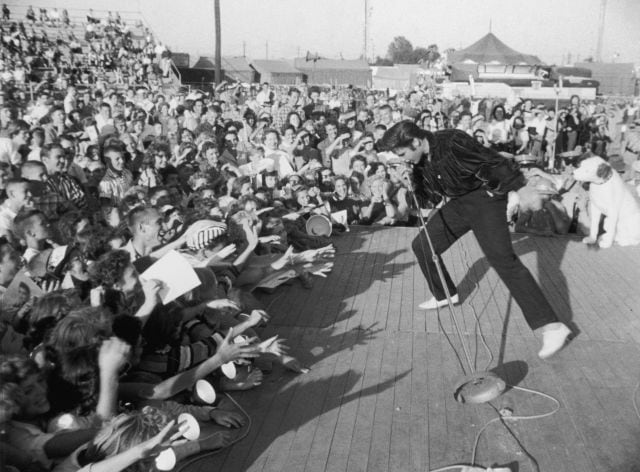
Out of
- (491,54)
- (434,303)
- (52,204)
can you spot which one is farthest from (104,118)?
(491,54)

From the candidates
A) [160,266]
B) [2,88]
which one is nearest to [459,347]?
[160,266]

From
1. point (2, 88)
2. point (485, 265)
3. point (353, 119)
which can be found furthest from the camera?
point (2, 88)

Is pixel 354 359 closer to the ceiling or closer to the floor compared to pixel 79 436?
closer to the floor

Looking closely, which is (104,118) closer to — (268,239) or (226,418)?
(268,239)

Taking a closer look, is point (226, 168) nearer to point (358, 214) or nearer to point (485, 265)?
point (358, 214)

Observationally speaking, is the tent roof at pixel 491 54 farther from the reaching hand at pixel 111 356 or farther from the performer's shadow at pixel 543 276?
the reaching hand at pixel 111 356

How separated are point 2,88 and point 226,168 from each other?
25.2 ft

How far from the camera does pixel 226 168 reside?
8516mm

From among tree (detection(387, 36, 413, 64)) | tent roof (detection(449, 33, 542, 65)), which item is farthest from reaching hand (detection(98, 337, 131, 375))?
tree (detection(387, 36, 413, 64))

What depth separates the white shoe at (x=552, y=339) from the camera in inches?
172

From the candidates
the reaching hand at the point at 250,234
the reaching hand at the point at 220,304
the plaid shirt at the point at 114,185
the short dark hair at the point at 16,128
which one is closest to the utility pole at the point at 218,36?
the short dark hair at the point at 16,128

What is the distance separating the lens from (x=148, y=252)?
4574 millimetres

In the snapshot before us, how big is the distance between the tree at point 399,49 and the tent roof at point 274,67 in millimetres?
61443

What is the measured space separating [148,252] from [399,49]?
10848 centimetres
